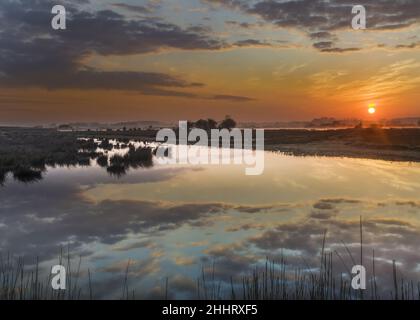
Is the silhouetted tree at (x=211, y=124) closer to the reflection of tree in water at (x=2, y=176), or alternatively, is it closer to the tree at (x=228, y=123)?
the tree at (x=228, y=123)

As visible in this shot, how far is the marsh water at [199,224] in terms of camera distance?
977 cm

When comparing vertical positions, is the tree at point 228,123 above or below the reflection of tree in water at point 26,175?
above

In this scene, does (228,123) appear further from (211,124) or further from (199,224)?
(199,224)

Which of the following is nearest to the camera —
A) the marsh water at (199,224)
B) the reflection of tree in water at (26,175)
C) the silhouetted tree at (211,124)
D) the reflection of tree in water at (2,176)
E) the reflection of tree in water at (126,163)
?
the marsh water at (199,224)

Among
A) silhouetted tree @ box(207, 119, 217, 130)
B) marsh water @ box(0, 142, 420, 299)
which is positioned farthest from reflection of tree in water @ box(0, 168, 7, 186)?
silhouetted tree @ box(207, 119, 217, 130)

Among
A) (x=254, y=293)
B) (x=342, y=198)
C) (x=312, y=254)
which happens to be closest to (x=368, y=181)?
(x=342, y=198)

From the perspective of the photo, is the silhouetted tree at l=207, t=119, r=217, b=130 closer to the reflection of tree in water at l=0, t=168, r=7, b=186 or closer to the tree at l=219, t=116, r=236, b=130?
the tree at l=219, t=116, r=236, b=130

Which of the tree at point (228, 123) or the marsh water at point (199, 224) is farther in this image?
the tree at point (228, 123)

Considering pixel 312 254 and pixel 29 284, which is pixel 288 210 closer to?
pixel 312 254

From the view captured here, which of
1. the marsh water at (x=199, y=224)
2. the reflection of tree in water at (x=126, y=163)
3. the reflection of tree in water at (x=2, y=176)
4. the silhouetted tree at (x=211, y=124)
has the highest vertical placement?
the silhouetted tree at (x=211, y=124)

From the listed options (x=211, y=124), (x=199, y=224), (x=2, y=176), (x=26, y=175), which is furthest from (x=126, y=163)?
(x=211, y=124)

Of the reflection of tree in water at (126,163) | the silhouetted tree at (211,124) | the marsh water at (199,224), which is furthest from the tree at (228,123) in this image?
the marsh water at (199,224)

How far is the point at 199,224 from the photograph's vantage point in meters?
14.0
